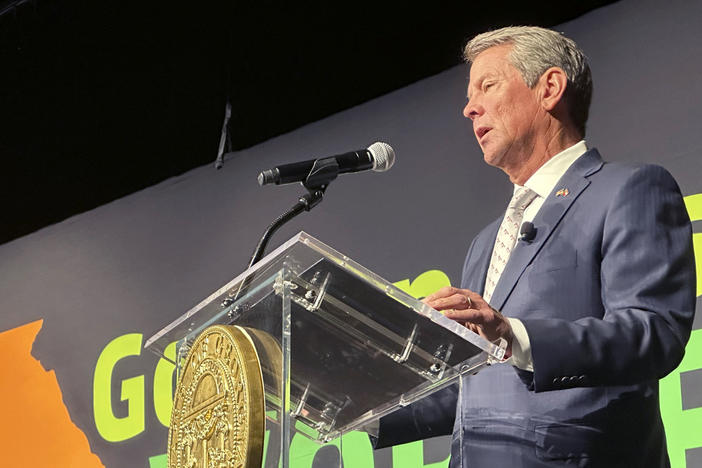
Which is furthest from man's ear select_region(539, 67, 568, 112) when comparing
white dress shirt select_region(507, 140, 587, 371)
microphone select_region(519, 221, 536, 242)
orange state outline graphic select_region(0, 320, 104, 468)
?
orange state outline graphic select_region(0, 320, 104, 468)

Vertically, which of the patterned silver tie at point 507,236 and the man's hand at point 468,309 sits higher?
the patterned silver tie at point 507,236

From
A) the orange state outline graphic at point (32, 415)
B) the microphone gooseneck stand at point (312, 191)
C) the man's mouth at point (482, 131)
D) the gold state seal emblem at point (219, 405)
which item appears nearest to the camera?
the gold state seal emblem at point (219, 405)

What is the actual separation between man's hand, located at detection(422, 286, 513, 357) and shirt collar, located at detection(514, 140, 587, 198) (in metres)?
0.67

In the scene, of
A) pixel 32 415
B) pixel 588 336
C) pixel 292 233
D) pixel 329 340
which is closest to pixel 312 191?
pixel 329 340

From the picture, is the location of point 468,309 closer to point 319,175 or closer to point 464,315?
point 464,315

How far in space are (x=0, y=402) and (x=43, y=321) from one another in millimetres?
456

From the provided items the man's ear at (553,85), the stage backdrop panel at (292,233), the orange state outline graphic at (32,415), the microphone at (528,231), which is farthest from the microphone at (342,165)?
the orange state outline graphic at (32,415)

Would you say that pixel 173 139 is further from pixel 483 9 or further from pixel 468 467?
pixel 468 467

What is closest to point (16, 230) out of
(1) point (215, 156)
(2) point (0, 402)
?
(2) point (0, 402)

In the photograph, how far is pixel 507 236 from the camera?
231cm

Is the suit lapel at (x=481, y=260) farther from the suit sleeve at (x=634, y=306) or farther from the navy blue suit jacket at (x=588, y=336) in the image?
the suit sleeve at (x=634, y=306)

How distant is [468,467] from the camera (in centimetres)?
191

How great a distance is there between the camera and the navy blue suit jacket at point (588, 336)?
5.96ft

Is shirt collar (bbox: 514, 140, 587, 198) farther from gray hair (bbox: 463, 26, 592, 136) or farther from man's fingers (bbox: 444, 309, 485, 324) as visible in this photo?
man's fingers (bbox: 444, 309, 485, 324)
